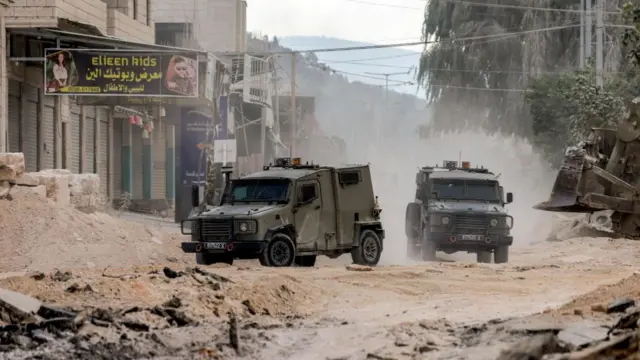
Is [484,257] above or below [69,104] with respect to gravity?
below

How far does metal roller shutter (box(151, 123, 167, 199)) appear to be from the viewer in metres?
51.9

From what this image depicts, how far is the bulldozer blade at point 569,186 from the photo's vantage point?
2350cm

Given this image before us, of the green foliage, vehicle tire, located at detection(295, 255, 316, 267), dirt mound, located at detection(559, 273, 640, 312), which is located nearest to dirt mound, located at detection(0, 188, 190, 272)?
vehicle tire, located at detection(295, 255, 316, 267)

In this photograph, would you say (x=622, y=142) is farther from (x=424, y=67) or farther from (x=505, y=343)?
(x=424, y=67)

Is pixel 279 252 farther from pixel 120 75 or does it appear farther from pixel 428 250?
pixel 120 75

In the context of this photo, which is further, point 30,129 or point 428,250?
point 30,129

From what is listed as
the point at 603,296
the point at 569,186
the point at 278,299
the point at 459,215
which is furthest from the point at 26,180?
the point at 603,296

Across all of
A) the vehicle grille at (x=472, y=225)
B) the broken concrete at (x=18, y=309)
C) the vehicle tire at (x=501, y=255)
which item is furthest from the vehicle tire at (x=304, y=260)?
the broken concrete at (x=18, y=309)

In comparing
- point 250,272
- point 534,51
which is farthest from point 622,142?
point 534,51

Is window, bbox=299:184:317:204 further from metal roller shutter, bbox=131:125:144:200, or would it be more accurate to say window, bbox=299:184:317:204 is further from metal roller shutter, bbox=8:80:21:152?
metal roller shutter, bbox=131:125:144:200

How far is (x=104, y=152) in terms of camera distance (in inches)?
1729

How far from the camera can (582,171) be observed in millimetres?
23281

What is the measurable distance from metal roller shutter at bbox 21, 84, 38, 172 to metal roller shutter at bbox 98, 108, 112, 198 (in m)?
7.94

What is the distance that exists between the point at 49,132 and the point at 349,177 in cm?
1611
